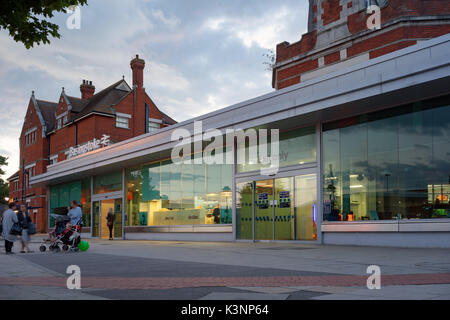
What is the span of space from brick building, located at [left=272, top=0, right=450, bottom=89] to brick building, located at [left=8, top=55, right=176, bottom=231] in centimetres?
1727

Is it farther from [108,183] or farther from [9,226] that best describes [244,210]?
[108,183]

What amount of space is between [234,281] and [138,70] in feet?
121

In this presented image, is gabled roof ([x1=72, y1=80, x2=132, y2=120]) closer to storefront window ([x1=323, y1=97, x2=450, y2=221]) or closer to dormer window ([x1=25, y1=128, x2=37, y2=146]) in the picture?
dormer window ([x1=25, y1=128, x2=37, y2=146])

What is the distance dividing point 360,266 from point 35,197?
42350mm

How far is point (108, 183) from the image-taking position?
98.2ft

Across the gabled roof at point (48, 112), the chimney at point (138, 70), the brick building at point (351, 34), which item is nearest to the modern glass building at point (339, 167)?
the brick building at point (351, 34)

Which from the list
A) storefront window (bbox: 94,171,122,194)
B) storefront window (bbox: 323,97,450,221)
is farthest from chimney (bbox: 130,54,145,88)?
storefront window (bbox: 323,97,450,221)

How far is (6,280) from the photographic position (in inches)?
304

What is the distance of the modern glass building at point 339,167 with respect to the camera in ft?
43.9

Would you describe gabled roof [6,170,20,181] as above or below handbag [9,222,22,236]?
above

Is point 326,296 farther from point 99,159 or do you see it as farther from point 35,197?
point 35,197

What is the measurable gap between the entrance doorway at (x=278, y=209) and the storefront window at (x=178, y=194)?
1011mm

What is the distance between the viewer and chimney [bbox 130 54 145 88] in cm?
4147
